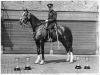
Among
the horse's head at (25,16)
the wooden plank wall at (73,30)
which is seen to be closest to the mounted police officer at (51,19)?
the horse's head at (25,16)

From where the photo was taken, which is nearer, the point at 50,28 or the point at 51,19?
the point at 51,19

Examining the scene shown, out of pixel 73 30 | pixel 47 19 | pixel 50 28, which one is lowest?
pixel 73 30

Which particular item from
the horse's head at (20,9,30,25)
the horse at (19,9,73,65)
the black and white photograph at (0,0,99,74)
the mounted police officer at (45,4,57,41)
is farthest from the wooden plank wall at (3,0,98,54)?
the mounted police officer at (45,4,57,41)

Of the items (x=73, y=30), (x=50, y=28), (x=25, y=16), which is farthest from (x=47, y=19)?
(x=25, y=16)

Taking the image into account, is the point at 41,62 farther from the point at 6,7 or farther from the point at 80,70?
the point at 6,7

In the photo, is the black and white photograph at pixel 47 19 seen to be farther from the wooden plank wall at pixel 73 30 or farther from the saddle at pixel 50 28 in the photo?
the saddle at pixel 50 28

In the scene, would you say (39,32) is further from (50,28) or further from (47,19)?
(47,19)

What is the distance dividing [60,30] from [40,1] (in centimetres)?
505

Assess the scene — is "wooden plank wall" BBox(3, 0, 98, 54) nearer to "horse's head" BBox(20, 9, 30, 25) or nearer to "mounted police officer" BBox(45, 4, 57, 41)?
"horse's head" BBox(20, 9, 30, 25)

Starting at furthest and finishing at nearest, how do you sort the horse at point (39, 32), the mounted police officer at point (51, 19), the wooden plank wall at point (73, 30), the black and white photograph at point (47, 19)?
the wooden plank wall at point (73, 30) → the black and white photograph at point (47, 19) → the horse at point (39, 32) → the mounted police officer at point (51, 19)

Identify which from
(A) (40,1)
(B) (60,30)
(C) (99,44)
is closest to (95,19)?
(C) (99,44)

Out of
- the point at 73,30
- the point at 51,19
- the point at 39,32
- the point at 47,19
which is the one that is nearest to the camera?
the point at 51,19

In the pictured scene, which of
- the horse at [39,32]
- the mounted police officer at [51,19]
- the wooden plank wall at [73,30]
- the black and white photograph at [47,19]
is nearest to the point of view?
the mounted police officer at [51,19]

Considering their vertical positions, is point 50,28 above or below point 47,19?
below
